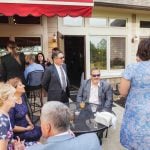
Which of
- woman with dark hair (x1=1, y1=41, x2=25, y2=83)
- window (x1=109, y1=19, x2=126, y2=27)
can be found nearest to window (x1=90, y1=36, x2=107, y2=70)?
Answer: window (x1=109, y1=19, x2=126, y2=27)

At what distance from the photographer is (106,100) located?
486 centimetres

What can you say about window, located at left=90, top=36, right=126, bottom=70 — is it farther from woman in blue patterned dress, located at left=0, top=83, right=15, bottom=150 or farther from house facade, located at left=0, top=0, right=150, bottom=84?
woman in blue patterned dress, located at left=0, top=83, right=15, bottom=150

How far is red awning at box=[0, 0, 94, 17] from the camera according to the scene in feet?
15.2

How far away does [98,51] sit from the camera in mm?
9531

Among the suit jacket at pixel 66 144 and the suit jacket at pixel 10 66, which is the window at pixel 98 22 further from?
the suit jacket at pixel 66 144

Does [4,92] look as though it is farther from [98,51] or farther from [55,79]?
[98,51]

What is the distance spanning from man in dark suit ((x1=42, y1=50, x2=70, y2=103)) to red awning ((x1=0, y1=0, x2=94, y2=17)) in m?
0.75

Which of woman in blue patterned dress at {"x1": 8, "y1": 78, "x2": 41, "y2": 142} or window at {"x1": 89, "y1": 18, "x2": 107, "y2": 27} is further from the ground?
window at {"x1": 89, "y1": 18, "x2": 107, "y2": 27}

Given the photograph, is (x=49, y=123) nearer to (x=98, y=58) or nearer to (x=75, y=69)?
(x=98, y=58)

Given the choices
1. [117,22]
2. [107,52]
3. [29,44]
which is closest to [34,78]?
[29,44]

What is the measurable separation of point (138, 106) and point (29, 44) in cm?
558

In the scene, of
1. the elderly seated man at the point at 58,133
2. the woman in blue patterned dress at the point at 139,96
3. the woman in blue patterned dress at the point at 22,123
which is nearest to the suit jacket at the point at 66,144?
the elderly seated man at the point at 58,133

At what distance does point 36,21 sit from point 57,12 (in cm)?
321

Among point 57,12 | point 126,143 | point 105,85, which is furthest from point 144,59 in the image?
point 57,12
